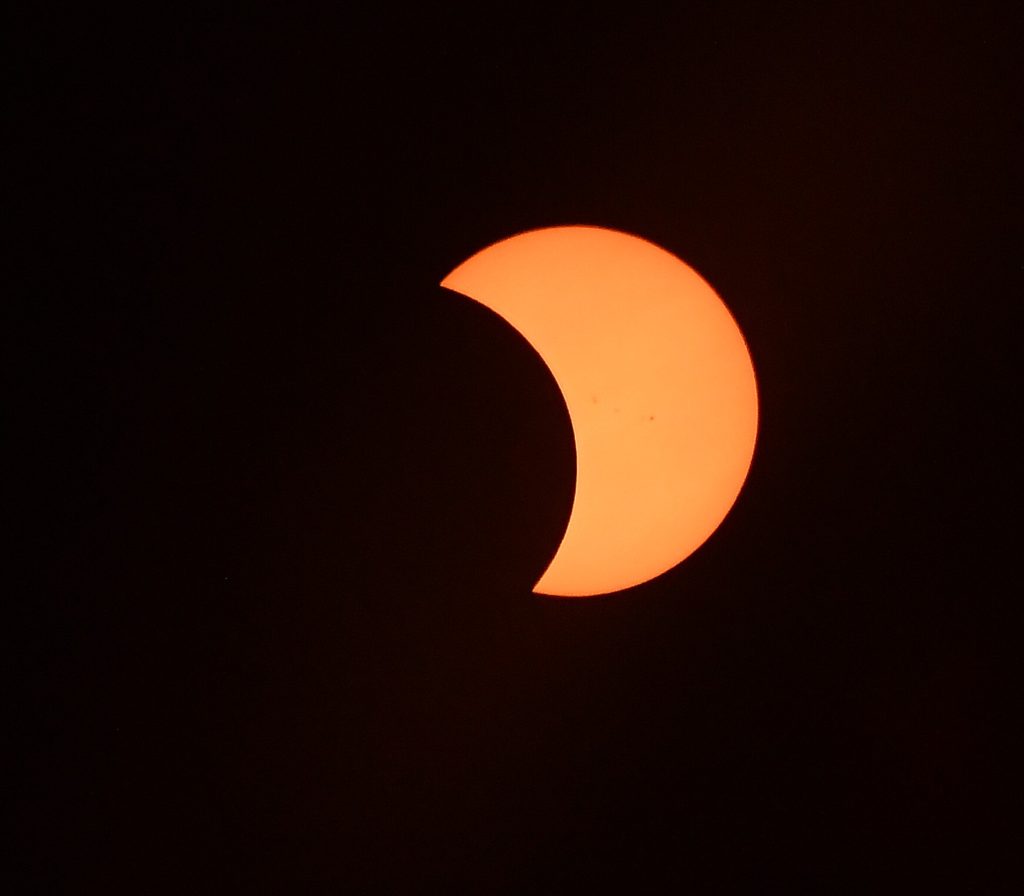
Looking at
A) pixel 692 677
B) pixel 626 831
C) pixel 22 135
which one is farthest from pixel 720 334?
pixel 22 135

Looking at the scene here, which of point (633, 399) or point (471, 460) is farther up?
point (633, 399)

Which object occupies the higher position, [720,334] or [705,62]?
[705,62]

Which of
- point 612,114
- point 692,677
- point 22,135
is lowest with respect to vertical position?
point 692,677

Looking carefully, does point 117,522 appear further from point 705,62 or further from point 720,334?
point 705,62
